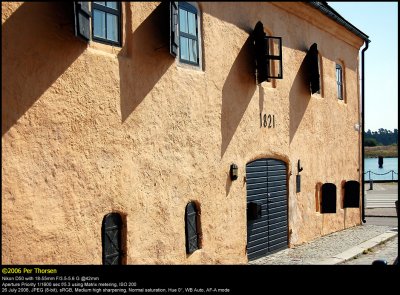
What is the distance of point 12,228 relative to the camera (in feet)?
15.9

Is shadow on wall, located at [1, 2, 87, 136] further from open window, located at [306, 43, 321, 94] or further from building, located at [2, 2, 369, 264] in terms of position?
open window, located at [306, 43, 321, 94]

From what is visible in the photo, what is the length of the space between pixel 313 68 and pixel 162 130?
5624 millimetres

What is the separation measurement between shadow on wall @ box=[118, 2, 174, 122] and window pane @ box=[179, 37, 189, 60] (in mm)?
326

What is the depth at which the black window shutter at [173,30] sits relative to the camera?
6.61 metres

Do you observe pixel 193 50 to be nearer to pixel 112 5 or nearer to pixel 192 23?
pixel 192 23

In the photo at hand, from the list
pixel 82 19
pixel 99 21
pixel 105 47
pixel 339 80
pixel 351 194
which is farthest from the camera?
pixel 351 194

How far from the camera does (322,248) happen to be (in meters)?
10.5

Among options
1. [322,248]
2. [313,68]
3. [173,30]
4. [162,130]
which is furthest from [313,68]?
[162,130]

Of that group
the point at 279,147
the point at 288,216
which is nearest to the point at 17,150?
the point at 279,147

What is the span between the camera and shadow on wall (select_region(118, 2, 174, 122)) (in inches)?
244

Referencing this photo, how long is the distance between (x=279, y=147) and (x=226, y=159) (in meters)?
2.17

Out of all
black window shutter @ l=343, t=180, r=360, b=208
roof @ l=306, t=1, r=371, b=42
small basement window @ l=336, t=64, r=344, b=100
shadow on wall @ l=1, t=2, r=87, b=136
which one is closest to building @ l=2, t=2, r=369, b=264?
shadow on wall @ l=1, t=2, r=87, b=136

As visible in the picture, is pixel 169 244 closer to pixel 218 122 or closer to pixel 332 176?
pixel 218 122

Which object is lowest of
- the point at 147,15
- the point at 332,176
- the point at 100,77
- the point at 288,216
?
the point at 288,216
